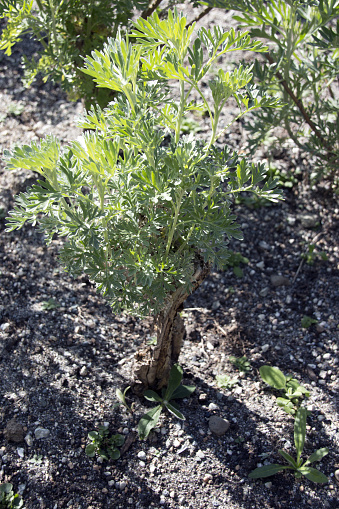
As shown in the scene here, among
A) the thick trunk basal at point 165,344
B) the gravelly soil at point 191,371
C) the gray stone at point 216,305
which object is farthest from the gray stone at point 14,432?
the gray stone at point 216,305

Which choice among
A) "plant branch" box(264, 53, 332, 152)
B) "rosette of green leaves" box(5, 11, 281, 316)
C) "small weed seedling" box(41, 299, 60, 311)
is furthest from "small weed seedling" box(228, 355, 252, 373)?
"plant branch" box(264, 53, 332, 152)

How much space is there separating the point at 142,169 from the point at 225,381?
60.4 inches

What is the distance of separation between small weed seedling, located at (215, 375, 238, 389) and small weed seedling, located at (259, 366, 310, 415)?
18 cm

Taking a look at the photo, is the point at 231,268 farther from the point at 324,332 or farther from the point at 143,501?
the point at 143,501

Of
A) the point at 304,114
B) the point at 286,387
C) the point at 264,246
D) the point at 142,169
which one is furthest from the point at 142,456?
the point at 304,114

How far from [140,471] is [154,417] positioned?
271 mm

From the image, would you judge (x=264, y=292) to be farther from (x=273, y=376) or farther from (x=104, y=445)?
(x=104, y=445)

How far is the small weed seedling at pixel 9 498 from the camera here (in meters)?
2.10

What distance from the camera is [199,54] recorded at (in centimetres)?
157

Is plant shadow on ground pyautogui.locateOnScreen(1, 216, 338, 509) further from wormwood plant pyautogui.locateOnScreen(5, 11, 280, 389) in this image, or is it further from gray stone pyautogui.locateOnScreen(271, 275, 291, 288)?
wormwood plant pyautogui.locateOnScreen(5, 11, 280, 389)

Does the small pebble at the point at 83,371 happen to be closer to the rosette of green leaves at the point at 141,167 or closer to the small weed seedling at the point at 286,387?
the rosette of green leaves at the point at 141,167

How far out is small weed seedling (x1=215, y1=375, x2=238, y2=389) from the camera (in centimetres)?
269

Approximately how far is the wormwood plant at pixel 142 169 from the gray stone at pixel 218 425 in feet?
3.09

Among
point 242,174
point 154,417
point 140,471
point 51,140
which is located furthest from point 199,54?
point 140,471
